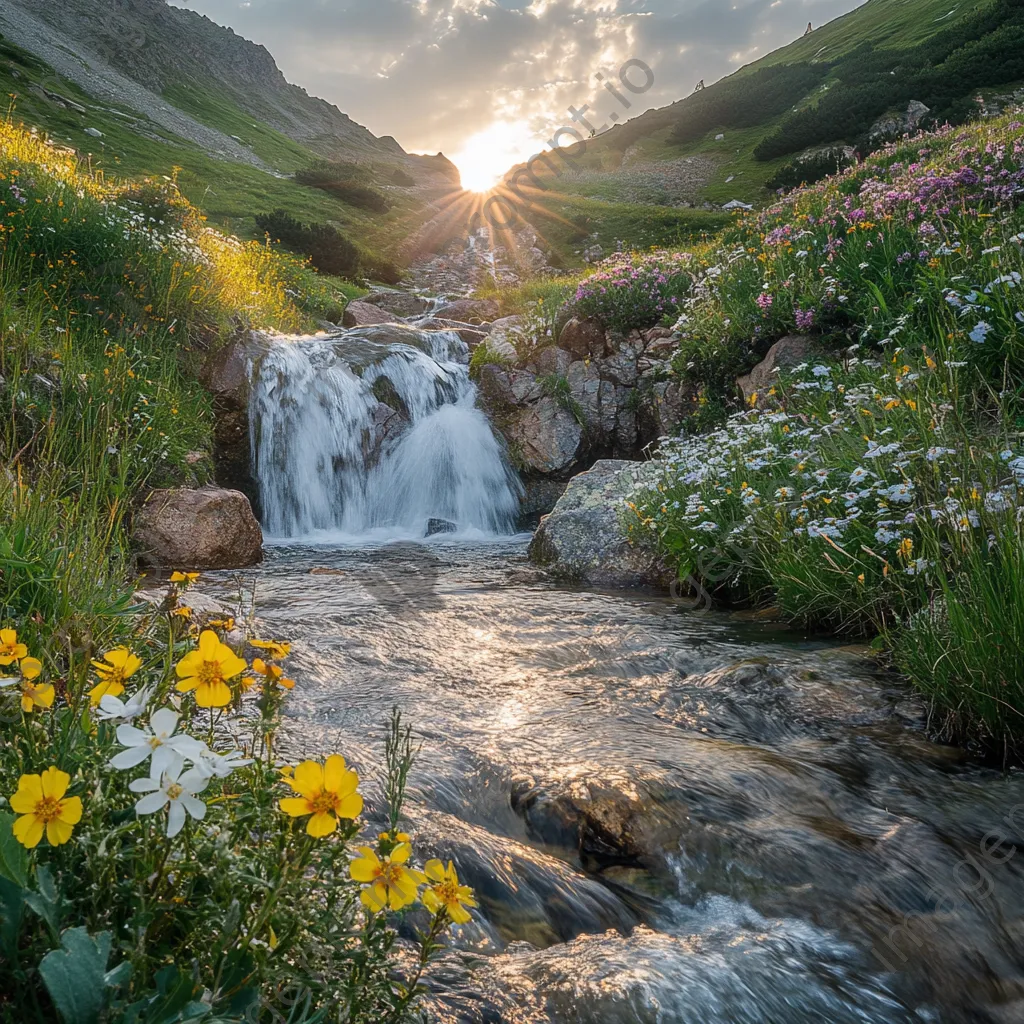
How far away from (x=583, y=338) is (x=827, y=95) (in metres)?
35.1

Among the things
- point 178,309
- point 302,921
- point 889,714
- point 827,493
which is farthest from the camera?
point 178,309

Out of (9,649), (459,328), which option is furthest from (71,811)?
(459,328)

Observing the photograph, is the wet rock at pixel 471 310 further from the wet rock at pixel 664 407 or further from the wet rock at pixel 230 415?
the wet rock at pixel 230 415

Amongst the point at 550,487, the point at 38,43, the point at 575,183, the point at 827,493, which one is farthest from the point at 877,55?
the point at 38,43

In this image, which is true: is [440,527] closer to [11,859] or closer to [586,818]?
[586,818]

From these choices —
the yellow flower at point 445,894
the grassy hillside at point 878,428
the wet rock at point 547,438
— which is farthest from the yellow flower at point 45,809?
the wet rock at point 547,438

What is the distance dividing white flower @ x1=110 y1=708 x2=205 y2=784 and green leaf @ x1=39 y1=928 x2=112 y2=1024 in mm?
220

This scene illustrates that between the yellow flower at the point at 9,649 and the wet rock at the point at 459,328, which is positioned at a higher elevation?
the wet rock at the point at 459,328

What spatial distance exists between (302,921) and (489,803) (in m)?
1.45

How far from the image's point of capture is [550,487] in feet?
33.7

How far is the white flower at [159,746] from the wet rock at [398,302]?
62.5 feet

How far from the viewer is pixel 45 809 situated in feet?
3.29

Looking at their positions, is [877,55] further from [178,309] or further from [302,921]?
[302,921]

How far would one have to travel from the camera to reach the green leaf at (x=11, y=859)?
1021 mm
